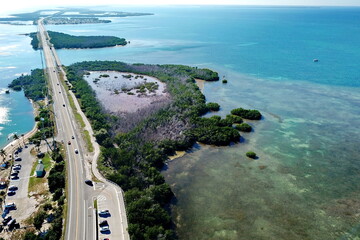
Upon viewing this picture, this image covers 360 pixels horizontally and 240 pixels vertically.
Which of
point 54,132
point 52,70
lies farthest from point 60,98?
point 52,70

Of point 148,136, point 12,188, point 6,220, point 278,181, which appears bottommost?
point 278,181

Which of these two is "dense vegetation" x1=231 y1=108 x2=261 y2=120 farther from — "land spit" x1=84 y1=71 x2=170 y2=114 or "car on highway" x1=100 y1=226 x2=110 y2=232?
"car on highway" x1=100 y1=226 x2=110 y2=232

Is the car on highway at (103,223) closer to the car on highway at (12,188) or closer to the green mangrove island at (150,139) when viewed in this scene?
the green mangrove island at (150,139)

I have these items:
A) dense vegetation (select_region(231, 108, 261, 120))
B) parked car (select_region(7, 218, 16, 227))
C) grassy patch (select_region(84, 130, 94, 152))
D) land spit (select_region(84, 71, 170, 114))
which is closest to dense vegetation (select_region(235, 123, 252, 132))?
dense vegetation (select_region(231, 108, 261, 120))

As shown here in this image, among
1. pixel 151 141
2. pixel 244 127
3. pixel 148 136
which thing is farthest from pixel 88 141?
pixel 244 127

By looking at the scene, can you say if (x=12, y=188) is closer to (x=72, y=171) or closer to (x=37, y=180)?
(x=37, y=180)

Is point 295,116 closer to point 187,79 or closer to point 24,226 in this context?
point 187,79
